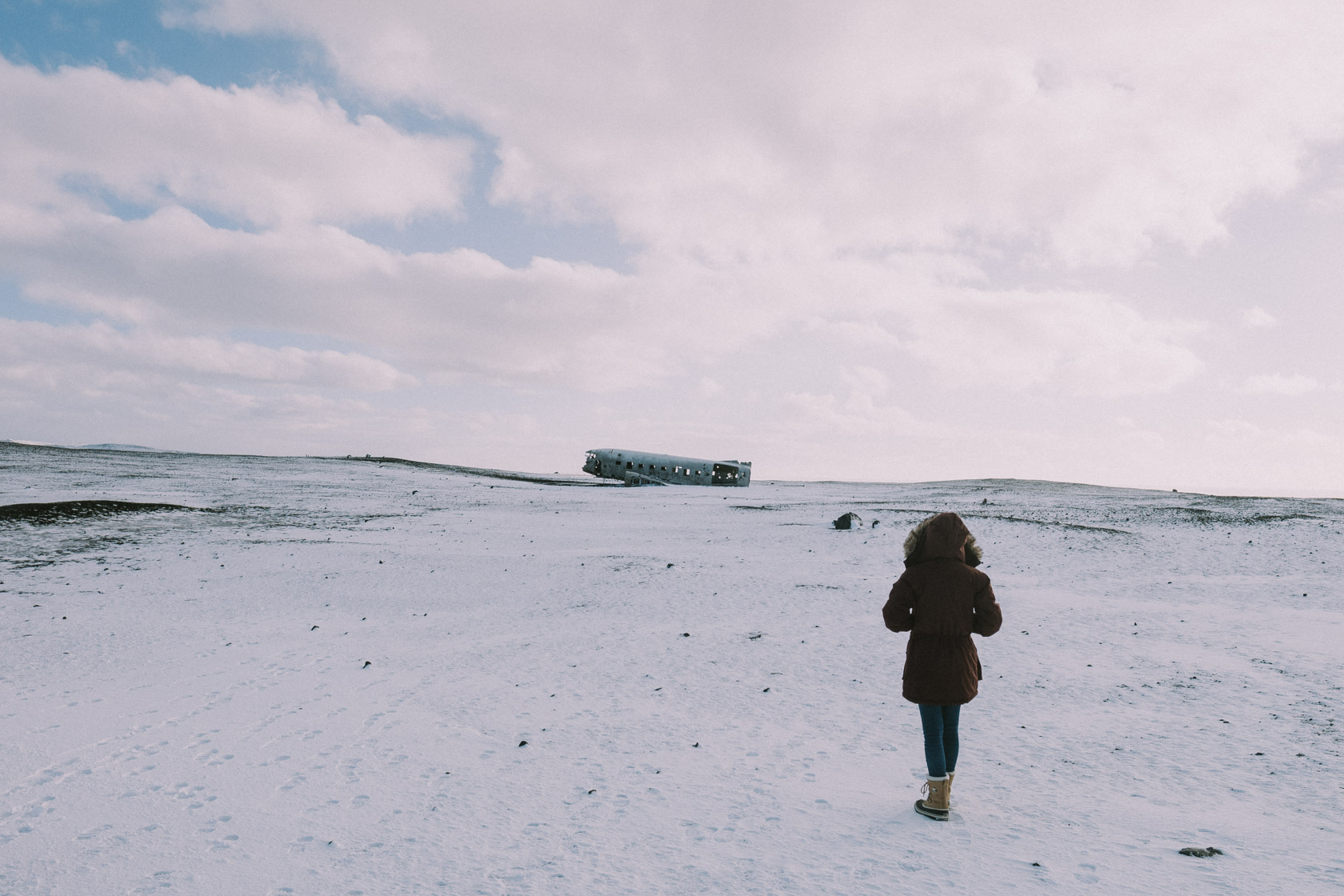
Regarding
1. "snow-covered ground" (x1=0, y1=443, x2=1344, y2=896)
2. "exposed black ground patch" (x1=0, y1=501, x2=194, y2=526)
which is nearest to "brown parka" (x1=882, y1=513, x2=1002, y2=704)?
"snow-covered ground" (x1=0, y1=443, x2=1344, y2=896)

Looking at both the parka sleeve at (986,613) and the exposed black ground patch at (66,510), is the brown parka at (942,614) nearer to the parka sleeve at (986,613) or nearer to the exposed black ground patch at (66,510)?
the parka sleeve at (986,613)

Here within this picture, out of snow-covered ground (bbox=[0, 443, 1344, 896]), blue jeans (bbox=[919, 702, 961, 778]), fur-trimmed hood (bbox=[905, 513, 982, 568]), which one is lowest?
snow-covered ground (bbox=[0, 443, 1344, 896])

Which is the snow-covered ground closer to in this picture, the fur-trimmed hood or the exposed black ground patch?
the fur-trimmed hood

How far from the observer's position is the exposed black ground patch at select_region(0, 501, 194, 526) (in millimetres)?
20078

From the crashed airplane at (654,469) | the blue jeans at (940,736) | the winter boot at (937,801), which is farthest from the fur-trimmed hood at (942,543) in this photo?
the crashed airplane at (654,469)

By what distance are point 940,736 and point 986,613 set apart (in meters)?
1.01

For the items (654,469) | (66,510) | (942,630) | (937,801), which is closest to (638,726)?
(937,801)

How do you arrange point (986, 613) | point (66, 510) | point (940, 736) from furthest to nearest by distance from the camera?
point (66, 510) → point (986, 613) → point (940, 736)

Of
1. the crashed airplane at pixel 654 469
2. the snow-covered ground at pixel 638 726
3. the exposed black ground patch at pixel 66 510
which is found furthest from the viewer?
the crashed airplane at pixel 654 469

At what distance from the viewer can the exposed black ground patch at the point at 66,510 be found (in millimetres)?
20078

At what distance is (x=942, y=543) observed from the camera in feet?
18.6

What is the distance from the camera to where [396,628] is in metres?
11.5

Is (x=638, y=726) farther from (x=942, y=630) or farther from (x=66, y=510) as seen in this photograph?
(x=66, y=510)

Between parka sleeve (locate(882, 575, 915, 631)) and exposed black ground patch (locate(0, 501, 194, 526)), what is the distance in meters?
23.7
